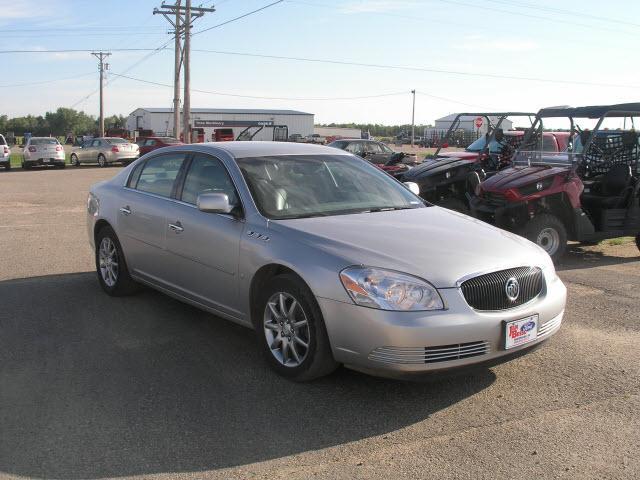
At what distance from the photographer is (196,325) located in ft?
18.5

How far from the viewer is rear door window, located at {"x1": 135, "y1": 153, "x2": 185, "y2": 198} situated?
578 cm

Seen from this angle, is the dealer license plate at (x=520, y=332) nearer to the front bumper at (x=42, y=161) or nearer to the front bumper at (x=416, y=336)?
the front bumper at (x=416, y=336)

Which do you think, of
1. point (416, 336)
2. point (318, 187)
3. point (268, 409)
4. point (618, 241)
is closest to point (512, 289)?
point (416, 336)

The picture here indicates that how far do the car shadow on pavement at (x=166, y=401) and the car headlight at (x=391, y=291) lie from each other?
19.3 inches

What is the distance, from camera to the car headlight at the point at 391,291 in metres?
3.76

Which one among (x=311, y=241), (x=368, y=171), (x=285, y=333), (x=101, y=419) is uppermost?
(x=368, y=171)

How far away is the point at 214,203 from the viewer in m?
A: 4.65

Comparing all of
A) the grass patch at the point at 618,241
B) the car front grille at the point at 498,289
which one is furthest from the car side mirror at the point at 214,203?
the grass patch at the point at 618,241

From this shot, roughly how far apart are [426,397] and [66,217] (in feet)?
35.3

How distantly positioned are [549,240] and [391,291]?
553 cm

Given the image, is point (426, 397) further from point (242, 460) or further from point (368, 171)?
point (368, 171)

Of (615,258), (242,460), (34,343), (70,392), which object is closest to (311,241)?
(242,460)

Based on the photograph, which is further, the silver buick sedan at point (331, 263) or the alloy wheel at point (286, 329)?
the alloy wheel at point (286, 329)

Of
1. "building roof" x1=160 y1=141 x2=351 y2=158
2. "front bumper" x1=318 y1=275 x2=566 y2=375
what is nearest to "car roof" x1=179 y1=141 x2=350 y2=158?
"building roof" x1=160 y1=141 x2=351 y2=158
